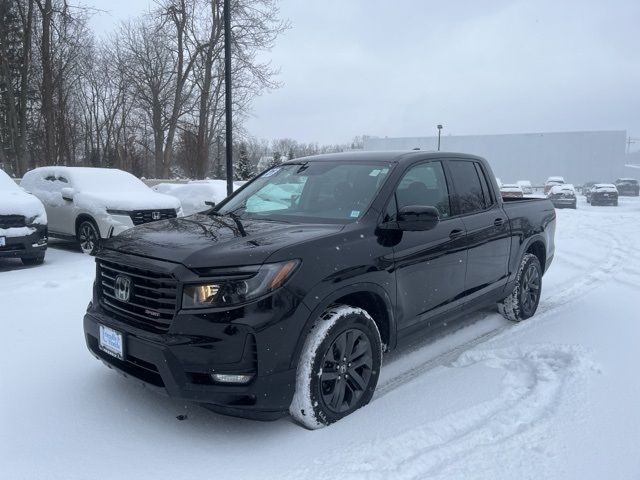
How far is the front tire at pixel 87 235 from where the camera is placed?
9.47 metres

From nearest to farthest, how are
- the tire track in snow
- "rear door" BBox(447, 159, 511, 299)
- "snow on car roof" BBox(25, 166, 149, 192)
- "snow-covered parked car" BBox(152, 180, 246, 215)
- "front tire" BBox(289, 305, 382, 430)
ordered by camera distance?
the tire track in snow
"front tire" BBox(289, 305, 382, 430)
"rear door" BBox(447, 159, 511, 299)
"snow on car roof" BBox(25, 166, 149, 192)
"snow-covered parked car" BBox(152, 180, 246, 215)

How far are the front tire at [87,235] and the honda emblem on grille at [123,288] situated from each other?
6.71 m

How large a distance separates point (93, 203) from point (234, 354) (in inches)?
306

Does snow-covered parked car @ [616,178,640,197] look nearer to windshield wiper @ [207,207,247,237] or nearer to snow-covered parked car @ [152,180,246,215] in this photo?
snow-covered parked car @ [152,180,246,215]

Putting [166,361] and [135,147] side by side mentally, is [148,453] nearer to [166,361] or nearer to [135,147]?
[166,361]

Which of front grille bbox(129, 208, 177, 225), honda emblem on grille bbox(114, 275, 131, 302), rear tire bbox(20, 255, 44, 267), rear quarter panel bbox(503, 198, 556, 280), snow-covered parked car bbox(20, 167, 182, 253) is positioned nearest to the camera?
honda emblem on grille bbox(114, 275, 131, 302)

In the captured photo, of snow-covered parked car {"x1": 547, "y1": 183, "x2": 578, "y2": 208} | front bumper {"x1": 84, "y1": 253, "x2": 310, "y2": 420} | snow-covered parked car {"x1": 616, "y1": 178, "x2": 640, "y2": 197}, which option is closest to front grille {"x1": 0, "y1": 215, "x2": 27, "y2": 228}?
front bumper {"x1": 84, "y1": 253, "x2": 310, "y2": 420}

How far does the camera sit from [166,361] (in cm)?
285

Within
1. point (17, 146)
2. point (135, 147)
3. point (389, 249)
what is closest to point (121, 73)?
point (135, 147)

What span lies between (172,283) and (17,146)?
24.5 meters

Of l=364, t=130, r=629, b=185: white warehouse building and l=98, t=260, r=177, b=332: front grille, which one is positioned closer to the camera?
l=98, t=260, r=177, b=332: front grille

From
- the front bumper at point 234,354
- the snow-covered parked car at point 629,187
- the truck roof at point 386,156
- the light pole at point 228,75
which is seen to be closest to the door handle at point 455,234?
the truck roof at point 386,156

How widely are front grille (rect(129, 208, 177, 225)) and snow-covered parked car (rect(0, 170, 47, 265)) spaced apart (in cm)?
162

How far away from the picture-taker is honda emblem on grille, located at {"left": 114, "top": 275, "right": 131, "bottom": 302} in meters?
3.18
